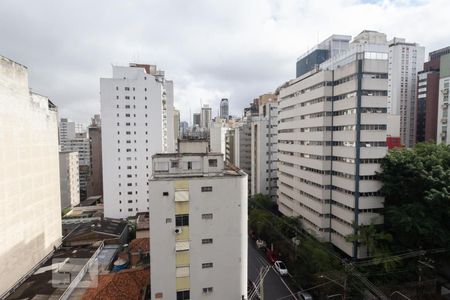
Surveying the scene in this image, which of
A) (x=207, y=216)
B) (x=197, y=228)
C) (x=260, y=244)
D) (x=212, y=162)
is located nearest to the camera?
(x=197, y=228)

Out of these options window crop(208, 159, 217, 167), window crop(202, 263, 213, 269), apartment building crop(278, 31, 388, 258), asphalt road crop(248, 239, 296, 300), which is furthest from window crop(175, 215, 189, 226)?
apartment building crop(278, 31, 388, 258)

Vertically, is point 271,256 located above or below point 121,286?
below

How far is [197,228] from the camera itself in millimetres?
17391

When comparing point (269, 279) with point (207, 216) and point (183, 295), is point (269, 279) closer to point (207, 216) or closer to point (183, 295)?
point (183, 295)

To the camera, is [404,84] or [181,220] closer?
[181,220]

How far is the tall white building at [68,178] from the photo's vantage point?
59.0 meters

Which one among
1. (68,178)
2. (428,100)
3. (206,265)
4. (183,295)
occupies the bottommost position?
(183,295)

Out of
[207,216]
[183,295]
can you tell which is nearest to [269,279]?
[183,295]

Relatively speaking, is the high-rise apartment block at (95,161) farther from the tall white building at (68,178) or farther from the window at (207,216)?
the window at (207,216)

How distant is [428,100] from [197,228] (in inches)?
2818

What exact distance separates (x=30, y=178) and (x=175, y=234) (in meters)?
17.6

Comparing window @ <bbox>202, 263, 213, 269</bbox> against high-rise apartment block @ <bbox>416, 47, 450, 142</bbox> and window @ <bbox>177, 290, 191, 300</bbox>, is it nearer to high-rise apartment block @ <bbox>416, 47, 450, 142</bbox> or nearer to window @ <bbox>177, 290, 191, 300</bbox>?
window @ <bbox>177, 290, 191, 300</bbox>

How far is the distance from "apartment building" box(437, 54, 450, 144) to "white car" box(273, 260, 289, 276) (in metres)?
47.2

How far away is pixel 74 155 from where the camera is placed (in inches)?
2579
